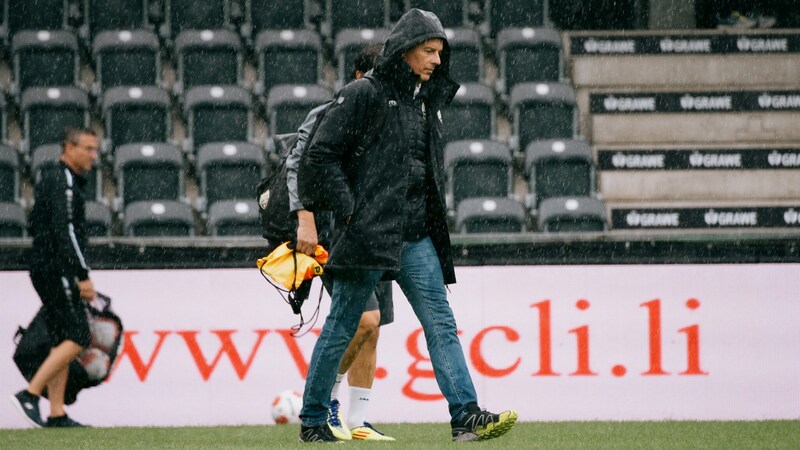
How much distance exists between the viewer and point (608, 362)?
707 centimetres

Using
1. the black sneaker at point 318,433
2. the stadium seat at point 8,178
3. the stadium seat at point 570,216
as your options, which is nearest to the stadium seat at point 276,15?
the stadium seat at point 8,178

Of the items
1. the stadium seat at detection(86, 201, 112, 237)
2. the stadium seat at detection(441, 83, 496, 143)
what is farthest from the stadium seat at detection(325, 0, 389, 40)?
the stadium seat at detection(86, 201, 112, 237)

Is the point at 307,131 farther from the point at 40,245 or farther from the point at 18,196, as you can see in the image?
the point at 18,196

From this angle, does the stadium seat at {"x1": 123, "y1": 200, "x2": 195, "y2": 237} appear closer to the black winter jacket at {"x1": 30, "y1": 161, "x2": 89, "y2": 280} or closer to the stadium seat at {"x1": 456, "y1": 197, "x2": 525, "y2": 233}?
the stadium seat at {"x1": 456, "y1": 197, "x2": 525, "y2": 233}

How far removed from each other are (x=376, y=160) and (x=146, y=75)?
272 inches

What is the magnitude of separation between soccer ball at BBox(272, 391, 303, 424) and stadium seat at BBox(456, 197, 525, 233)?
307cm

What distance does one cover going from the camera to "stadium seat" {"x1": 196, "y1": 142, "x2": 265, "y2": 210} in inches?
401

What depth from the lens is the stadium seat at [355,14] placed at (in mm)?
12172

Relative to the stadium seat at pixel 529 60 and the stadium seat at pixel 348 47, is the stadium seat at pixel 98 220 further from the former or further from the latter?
the stadium seat at pixel 529 60

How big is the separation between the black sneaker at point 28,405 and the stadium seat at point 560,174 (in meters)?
4.70

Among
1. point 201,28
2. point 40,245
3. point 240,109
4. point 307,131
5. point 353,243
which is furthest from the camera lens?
point 201,28

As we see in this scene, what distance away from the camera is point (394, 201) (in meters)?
4.77

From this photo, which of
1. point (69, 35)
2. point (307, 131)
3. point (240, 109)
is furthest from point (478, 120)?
point (307, 131)

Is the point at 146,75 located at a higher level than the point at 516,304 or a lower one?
higher
